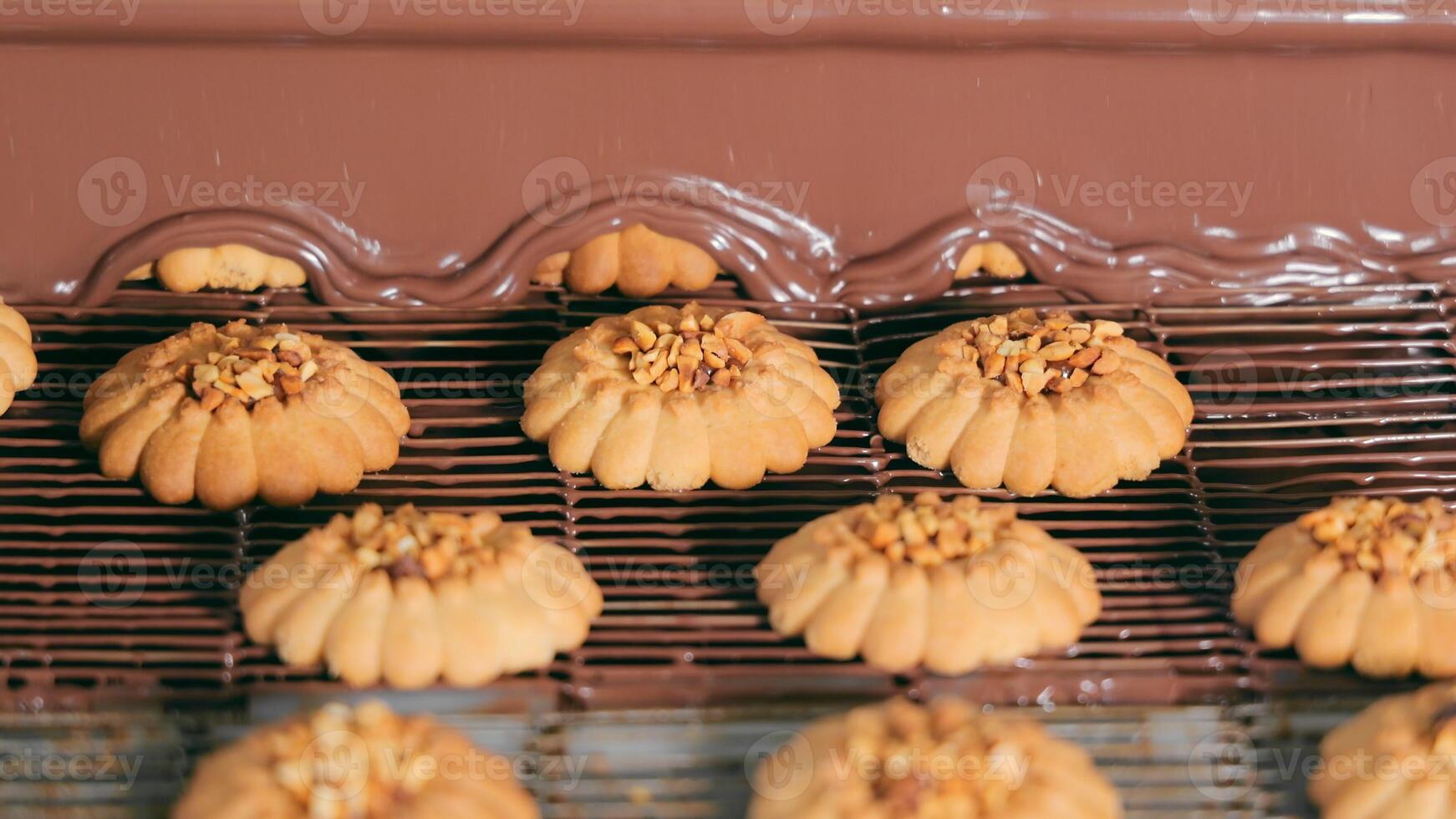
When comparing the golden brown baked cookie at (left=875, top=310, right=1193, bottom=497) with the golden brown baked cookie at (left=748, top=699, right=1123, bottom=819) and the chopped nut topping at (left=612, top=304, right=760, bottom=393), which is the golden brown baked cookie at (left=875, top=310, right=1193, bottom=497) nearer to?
the chopped nut topping at (left=612, top=304, right=760, bottom=393)

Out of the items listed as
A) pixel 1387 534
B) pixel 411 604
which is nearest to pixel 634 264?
pixel 411 604

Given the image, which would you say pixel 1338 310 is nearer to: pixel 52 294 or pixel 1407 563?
pixel 1407 563

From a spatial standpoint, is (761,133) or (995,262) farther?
(995,262)

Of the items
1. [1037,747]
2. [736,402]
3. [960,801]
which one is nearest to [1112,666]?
[1037,747]

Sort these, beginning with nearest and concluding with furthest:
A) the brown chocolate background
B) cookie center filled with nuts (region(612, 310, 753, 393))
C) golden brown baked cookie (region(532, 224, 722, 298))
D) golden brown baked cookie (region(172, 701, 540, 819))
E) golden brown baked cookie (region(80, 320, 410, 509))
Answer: golden brown baked cookie (region(172, 701, 540, 819)) < golden brown baked cookie (region(80, 320, 410, 509)) < cookie center filled with nuts (region(612, 310, 753, 393)) < the brown chocolate background < golden brown baked cookie (region(532, 224, 722, 298))

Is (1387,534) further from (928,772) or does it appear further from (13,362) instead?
(13,362)

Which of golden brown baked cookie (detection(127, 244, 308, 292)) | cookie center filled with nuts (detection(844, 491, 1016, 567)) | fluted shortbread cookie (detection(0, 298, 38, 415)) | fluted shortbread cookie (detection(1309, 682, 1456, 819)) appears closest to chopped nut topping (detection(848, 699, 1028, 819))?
cookie center filled with nuts (detection(844, 491, 1016, 567))
